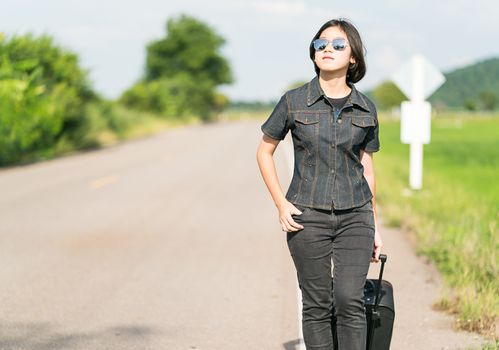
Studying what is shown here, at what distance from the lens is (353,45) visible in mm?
3641

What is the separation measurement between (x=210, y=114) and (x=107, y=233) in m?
83.7

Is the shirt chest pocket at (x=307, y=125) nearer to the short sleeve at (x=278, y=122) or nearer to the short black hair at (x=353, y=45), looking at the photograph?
the short sleeve at (x=278, y=122)

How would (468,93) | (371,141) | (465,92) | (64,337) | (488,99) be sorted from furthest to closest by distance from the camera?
(488,99) → (465,92) → (468,93) → (64,337) → (371,141)

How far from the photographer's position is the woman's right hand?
3.60 meters

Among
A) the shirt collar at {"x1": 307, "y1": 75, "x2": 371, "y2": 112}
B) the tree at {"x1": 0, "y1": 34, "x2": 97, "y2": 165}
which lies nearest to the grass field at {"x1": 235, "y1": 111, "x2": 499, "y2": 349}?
the shirt collar at {"x1": 307, "y1": 75, "x2": 371, "y2": 112}

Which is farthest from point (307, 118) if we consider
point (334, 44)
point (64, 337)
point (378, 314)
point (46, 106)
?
point (46, 106)

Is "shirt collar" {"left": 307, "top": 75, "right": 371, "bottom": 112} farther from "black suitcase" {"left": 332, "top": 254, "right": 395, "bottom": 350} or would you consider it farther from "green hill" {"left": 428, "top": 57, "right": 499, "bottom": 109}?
"green hill" {"left": 428, "top": 57, "right": 499, "bottom": 109}

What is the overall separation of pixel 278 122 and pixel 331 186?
0.41 metres

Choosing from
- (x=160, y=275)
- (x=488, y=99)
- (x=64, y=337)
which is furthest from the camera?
(x=488, y=99)

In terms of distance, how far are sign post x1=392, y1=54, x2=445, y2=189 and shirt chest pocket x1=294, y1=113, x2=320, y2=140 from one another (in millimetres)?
8711

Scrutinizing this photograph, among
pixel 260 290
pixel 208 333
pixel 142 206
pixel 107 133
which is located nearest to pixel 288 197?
pixel 208 333

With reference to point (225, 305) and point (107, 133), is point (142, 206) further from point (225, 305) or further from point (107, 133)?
point (107, 133)

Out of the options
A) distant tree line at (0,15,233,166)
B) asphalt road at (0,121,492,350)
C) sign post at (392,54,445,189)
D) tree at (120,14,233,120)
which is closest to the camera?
asphalt road at (0,121,492,350)

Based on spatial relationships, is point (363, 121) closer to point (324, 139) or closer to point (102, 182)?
point (324, 139)
